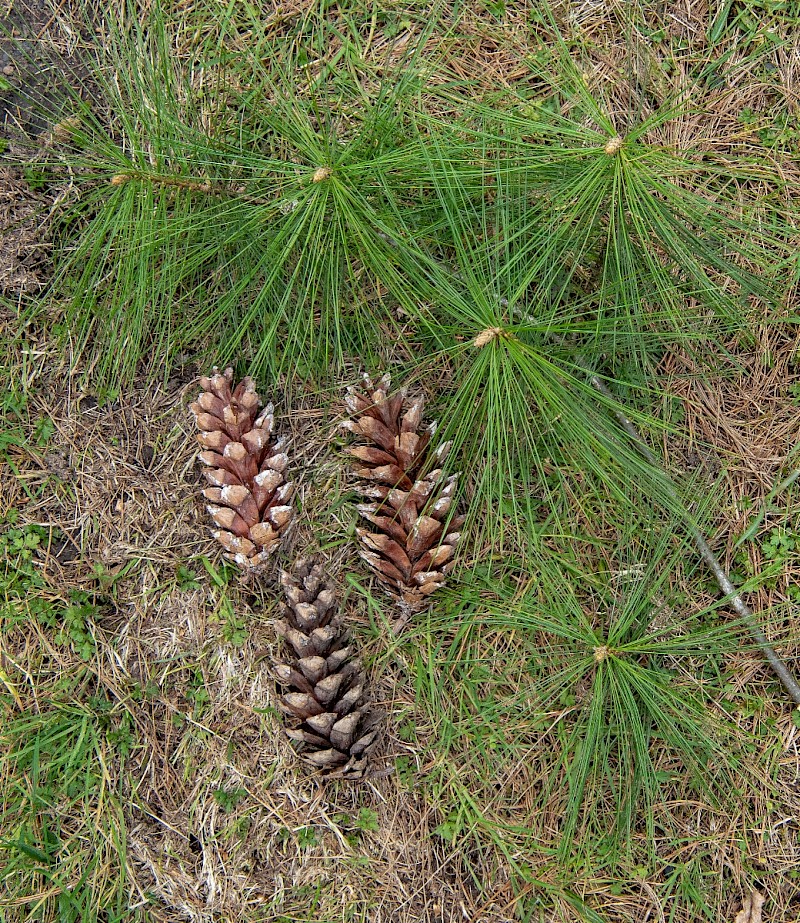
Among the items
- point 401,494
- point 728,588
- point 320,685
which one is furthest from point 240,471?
point 728,588

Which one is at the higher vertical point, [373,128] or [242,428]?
[373,128]

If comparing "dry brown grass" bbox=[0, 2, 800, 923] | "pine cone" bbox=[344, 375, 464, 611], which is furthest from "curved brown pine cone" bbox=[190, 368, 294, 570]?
"pine cone" bbox=[344, 375, 464, 611]

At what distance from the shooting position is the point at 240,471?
1.59 metres

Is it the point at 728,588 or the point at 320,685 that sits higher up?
the point at 728,588

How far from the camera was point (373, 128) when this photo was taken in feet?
4.41

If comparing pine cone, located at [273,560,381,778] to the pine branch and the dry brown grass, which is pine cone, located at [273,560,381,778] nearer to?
the dry brown grass

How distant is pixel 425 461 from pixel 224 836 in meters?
0.99

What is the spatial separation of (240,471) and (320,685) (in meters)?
0.50

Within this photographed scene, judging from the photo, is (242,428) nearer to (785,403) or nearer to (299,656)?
(299,656)

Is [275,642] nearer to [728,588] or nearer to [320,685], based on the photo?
[320,685]

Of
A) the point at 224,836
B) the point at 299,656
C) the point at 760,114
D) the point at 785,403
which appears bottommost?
the point at 224,836

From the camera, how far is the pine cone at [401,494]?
1.56 meters

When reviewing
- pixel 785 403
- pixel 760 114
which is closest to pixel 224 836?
pixel 785 403

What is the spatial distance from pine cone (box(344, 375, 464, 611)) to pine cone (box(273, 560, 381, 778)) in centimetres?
16
